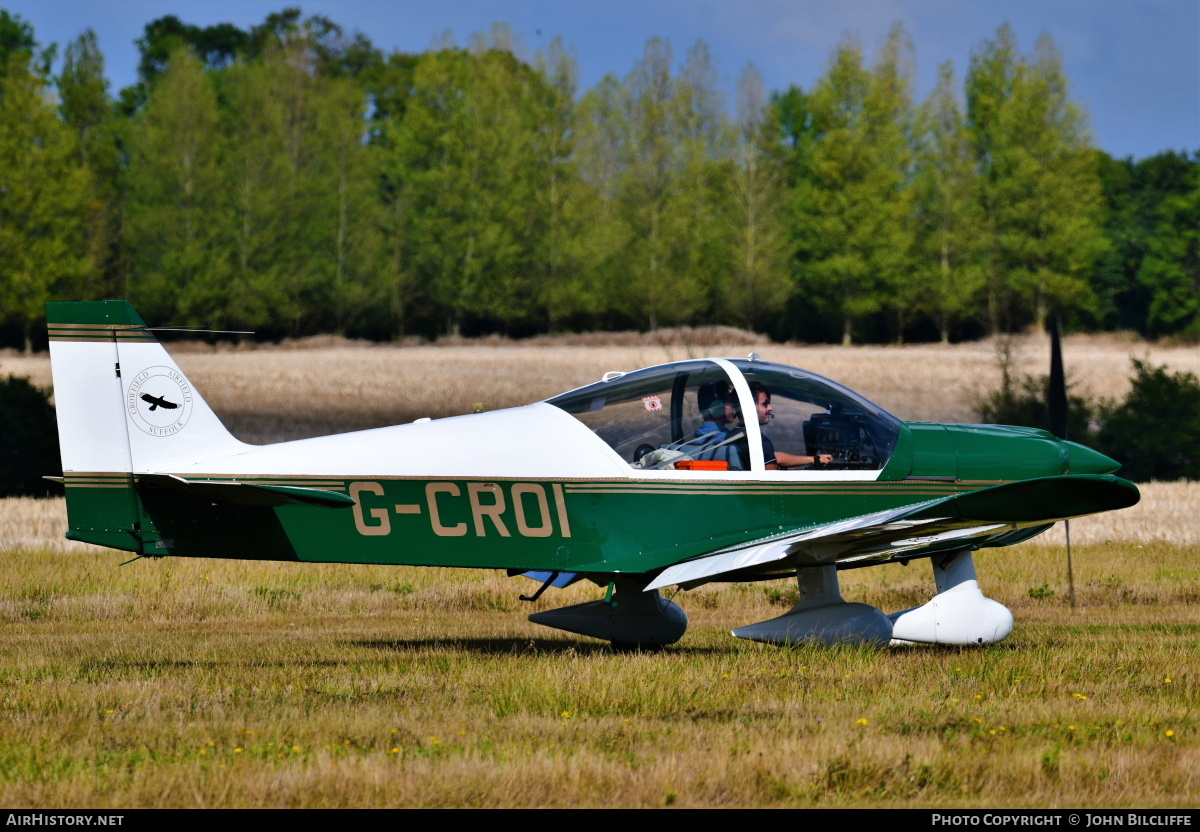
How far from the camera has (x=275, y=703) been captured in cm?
683

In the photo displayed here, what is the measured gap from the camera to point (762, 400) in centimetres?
836

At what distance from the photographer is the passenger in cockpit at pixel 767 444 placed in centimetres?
835

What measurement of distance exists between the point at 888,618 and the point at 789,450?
53.0 inches

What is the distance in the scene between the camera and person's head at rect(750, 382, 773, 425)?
834 cm

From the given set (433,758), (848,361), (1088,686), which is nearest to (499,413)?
(433,758)

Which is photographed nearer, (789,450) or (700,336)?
(789,450)

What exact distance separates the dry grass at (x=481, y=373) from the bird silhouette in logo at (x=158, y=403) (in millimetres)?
18268

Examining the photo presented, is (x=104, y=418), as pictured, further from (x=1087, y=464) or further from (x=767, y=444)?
(x=1087, y=464)

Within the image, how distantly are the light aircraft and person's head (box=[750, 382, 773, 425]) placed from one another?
0.02 meters

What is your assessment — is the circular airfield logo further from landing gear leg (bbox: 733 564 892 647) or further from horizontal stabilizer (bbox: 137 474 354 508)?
landing gear leg (bbox: 733 564 892 647)

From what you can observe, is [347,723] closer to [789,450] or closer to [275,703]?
[275,703]

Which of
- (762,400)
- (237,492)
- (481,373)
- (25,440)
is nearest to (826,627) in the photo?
(762,400)

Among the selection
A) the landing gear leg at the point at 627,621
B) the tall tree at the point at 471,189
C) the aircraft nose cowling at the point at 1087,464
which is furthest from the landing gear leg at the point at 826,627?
the tall tree at the point at 471,189

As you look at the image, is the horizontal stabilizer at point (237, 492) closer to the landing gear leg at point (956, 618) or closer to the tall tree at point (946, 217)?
the landing gear leg at point (956, 618)
